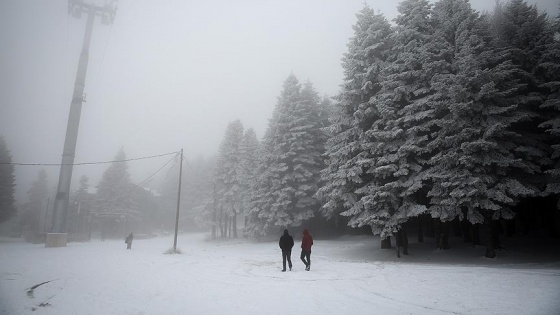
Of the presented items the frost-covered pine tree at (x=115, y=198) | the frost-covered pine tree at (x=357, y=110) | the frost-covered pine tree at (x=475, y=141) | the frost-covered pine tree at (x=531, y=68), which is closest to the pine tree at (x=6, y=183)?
the frost-covered pine tree at (x=115, y=198)

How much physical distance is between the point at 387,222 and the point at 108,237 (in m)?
56.5

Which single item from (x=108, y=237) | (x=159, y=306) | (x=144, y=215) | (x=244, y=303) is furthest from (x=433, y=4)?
(x=144, y=215)

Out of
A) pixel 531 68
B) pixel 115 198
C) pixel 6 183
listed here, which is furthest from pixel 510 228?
pixel 6 183

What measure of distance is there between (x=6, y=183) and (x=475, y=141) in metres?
59.3

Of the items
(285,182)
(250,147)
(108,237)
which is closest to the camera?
(285,182)

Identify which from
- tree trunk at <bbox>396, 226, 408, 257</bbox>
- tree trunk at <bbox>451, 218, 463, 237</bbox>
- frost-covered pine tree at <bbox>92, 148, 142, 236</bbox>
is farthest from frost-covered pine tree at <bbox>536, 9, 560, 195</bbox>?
frost-covered pine tree at <bbox>92, 148, 142, 236</bbox>

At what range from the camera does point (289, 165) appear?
32.0m

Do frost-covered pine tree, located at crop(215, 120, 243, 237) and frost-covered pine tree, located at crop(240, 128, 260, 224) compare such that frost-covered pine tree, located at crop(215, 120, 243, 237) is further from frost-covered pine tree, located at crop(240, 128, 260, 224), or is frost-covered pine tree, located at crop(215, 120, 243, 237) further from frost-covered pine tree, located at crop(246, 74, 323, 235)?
frost-covered pine tree, located at crop(246, 74, 323, 235)

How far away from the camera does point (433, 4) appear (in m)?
21.0

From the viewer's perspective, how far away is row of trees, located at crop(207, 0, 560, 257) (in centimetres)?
1591

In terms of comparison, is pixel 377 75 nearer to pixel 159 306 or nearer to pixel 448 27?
pixel 448 27

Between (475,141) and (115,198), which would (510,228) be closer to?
(475,141)

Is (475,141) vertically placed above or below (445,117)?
below

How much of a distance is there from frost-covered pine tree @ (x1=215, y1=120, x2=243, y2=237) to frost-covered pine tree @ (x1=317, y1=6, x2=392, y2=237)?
23223 mm
